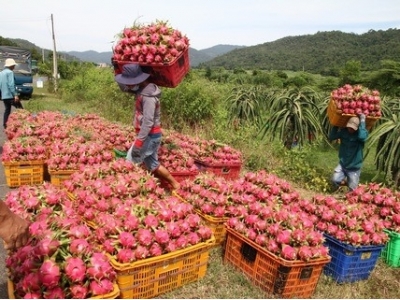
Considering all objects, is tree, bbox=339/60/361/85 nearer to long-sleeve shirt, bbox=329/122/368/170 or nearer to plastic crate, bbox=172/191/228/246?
long-sleeve shirt, bbox=329/122/368/170

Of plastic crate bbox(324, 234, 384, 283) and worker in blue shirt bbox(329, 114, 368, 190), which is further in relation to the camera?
worker in blue shirt bbox(329, 114, 368, 190)

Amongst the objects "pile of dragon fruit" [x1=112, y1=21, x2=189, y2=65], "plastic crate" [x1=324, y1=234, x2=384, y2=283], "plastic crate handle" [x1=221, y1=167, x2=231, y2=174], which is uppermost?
"pile of dragon fruit" [x1=112, y1=21, x2=189, y2=65]

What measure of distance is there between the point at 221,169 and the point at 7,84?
5.95 m

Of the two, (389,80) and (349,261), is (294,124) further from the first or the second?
(389,80)

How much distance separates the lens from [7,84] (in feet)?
29.4

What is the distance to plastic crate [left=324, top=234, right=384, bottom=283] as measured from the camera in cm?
378

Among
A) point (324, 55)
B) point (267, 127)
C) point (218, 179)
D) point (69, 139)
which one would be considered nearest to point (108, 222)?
point (218, 179)

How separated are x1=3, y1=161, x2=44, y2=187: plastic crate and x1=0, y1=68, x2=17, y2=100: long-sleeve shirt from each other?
13.3ft

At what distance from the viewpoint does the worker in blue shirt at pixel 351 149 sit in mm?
5926

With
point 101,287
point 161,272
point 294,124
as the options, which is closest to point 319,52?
point 294,124

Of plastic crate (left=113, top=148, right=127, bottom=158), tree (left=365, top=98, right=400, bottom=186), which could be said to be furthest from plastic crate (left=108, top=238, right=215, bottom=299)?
tree (left=365, top=98, right=400, bottom=186)

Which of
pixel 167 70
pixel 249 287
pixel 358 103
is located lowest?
pixel 249 287

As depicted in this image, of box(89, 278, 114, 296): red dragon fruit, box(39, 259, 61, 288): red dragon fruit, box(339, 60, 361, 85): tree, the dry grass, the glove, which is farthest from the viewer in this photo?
box(339, 60, 361, 85): tree

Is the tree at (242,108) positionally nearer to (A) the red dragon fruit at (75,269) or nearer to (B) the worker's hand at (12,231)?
(A) the red dragon fruit at (75,269)
